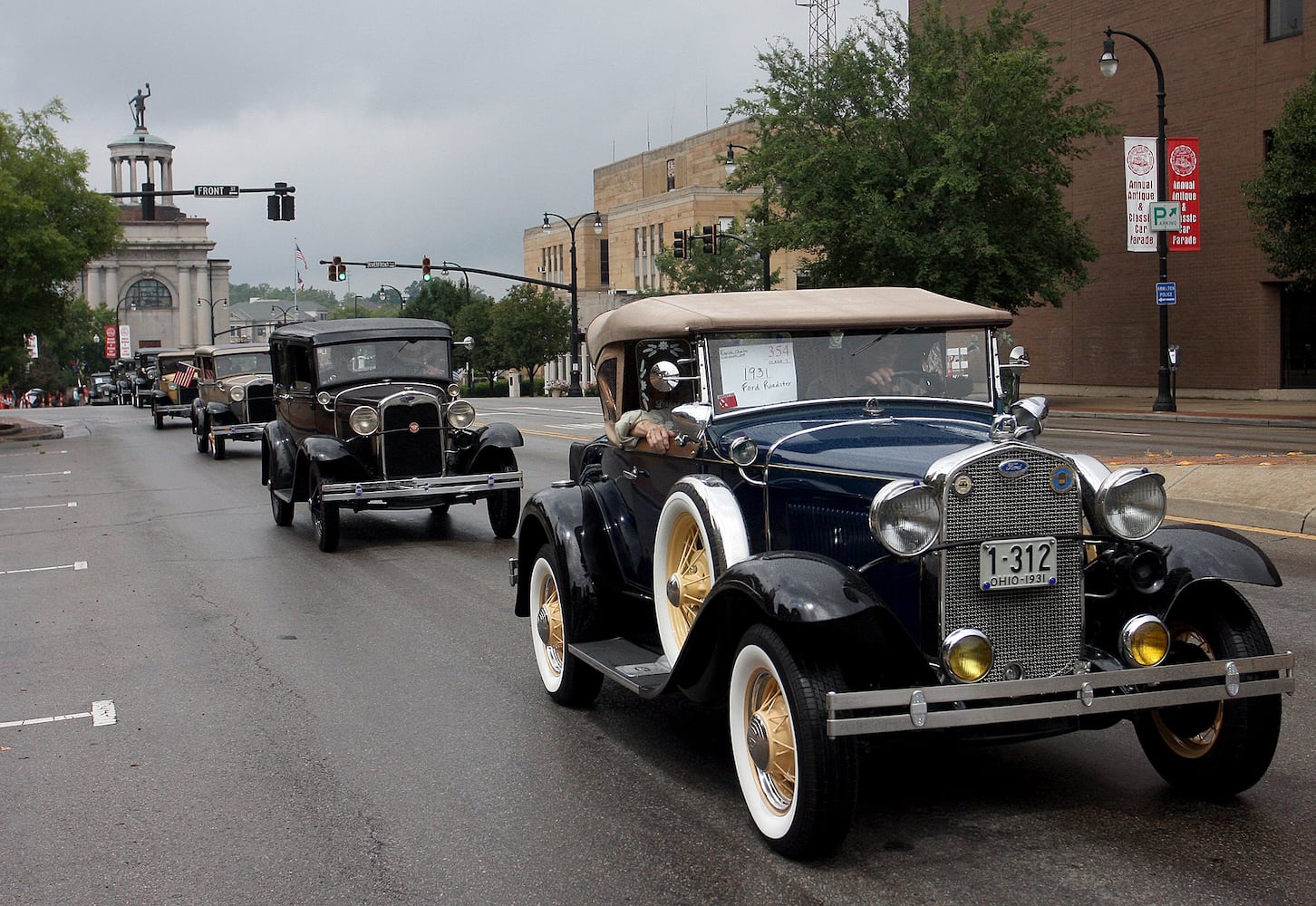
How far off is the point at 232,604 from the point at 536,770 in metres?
5.05

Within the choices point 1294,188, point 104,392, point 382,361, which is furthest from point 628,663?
point 104,392

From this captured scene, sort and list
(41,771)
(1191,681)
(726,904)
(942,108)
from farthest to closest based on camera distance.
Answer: (942,108) < (41,771) < (1191,681) < (726,904)

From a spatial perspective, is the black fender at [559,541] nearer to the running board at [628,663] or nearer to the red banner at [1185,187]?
the running board at [628,663]

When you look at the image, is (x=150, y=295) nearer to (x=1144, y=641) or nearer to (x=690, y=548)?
(x=690, y=548)

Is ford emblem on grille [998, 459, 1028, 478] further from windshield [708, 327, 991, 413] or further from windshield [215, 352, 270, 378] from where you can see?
windshield [215, 352, 270, 378]

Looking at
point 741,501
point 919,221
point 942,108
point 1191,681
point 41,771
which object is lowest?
point 41,771

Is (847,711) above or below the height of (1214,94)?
below

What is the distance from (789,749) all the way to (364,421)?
913 centimetres

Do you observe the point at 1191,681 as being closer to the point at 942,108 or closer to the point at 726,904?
the point at 726,904

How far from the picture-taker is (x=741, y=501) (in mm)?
5324

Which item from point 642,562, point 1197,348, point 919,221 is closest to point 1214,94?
point 1197,348

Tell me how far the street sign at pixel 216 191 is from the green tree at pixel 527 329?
44.0 meters

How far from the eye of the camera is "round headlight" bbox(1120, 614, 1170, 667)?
14.8 feet

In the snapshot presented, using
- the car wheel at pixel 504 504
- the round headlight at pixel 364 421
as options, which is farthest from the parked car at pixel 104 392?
the car wheel at pixel 504 504
